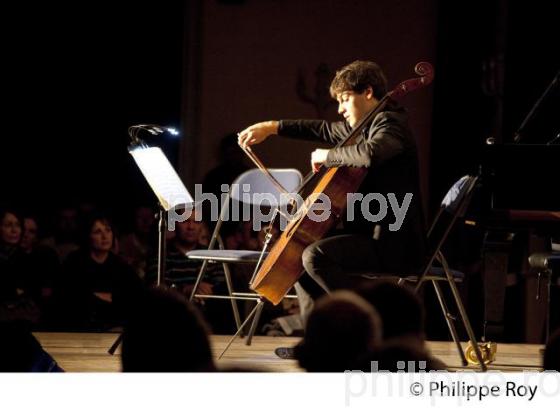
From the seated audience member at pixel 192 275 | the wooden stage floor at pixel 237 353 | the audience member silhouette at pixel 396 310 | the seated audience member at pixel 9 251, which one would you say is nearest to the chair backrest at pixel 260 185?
the seated audience member at pixel 192 275

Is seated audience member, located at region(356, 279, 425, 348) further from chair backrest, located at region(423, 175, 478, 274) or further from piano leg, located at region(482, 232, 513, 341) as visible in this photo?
piano leg, located at region(482, 232, 513, 341)

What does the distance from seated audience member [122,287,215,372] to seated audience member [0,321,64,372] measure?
359 millimetres

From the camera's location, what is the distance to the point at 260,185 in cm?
464

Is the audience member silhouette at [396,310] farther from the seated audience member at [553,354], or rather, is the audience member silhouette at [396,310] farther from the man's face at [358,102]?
the man's face at [358,102]

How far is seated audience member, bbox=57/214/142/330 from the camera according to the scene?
15.9 feet

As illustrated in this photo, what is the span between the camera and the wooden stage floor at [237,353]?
3.73 metres

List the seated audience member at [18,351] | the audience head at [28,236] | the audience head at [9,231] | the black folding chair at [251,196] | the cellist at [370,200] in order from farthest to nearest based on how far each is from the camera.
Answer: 1. the audience head at [28,236]
2. the audience head at [9,231]
3. the black folding chair at [251,196]
4. the cellist at [370,200]
5. the seated audience member at [18,351]

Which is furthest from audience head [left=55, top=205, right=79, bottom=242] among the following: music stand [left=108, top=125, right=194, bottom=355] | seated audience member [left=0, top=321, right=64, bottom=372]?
seated audience member [left=0, top=321, right=64, bottom=372]

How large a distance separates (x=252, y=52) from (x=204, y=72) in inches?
14.9

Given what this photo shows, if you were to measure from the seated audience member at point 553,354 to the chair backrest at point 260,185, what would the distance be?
2.90 meters

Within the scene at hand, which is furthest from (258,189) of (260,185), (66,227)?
(66,227)

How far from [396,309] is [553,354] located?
381 millimetres

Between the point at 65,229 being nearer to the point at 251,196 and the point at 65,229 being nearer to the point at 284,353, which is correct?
the point at 251,196
